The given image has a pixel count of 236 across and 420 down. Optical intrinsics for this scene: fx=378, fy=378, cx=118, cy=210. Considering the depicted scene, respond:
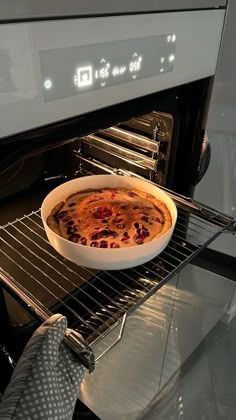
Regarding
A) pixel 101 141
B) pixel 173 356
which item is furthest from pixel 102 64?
pixel 173 356

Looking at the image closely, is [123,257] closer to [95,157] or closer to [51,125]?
[51,125]

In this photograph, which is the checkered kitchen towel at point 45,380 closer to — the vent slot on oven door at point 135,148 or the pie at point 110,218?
the pie at point 110,218

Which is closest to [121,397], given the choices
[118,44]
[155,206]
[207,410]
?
[207,410]

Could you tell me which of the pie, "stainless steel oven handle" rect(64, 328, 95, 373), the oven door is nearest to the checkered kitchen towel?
"stainless steel oven handle" rect(64, 328, 95, 373)

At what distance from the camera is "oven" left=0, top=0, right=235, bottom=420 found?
1.43ft

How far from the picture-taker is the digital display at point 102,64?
45 centimetres

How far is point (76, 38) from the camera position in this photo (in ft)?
1.48

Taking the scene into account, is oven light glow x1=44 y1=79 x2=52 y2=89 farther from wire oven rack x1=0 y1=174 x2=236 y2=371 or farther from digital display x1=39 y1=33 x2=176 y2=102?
wire oven rack x1=0 y1=174 x2=236 y2=371

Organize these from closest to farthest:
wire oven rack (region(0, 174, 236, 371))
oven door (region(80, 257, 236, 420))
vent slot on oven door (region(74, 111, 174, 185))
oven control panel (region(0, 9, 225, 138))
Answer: oven control panel (region(0, 9, 225, 138)), wire oven rack (region(0, 174, 236, 371)), vent slot on oven door (region(74, 111, 174, 185)), oven door (region(80, 257, 236, 420))

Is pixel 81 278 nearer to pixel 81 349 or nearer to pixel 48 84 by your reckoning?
pixel 81 349

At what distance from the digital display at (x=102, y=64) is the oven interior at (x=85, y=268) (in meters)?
0.08

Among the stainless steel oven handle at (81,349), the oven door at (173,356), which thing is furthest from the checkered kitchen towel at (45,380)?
the oven door at (173,356)

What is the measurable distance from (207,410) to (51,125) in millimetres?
1179

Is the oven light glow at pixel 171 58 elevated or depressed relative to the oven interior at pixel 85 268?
elevated
